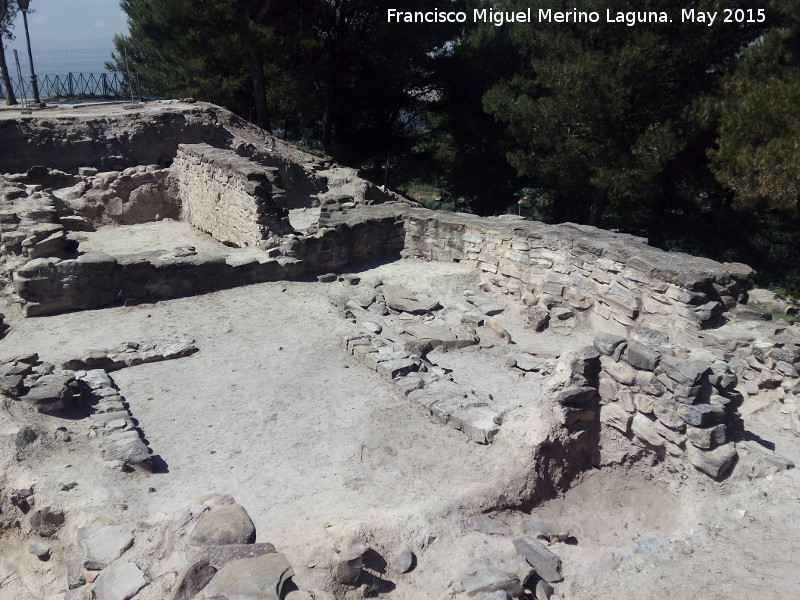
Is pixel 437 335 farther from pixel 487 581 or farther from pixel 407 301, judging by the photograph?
pixel 487 581

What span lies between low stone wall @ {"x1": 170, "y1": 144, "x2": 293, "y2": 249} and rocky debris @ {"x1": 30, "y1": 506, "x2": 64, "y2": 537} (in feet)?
18.9

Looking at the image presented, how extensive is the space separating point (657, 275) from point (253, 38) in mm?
13213

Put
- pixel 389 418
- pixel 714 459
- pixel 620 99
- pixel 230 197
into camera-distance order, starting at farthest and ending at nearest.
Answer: pixel 620 99 → pixel 230 197 → pixel 389 418 → pixel 714 459

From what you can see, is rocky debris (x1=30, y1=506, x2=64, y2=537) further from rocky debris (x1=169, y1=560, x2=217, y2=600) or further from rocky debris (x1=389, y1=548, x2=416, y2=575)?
rocky debris (x1=389, y1=548, x2=416, y2=575)

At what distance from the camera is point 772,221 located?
1611 centimetres

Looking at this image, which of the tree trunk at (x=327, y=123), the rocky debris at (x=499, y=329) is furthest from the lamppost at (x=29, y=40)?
the rocky debris at (x=499, y=329)

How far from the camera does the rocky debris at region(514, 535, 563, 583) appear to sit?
403cm

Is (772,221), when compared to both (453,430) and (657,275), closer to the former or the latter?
(657,275)

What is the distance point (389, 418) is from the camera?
5.97 meters

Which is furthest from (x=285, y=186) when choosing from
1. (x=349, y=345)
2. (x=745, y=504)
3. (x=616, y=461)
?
(x=745, y=504)

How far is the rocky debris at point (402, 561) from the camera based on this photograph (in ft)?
13.3

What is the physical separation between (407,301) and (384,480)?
4015mm

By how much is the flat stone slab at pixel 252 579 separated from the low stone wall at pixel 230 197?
657cm

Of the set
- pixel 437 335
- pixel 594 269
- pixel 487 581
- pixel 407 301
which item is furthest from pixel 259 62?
pixel 487 581
